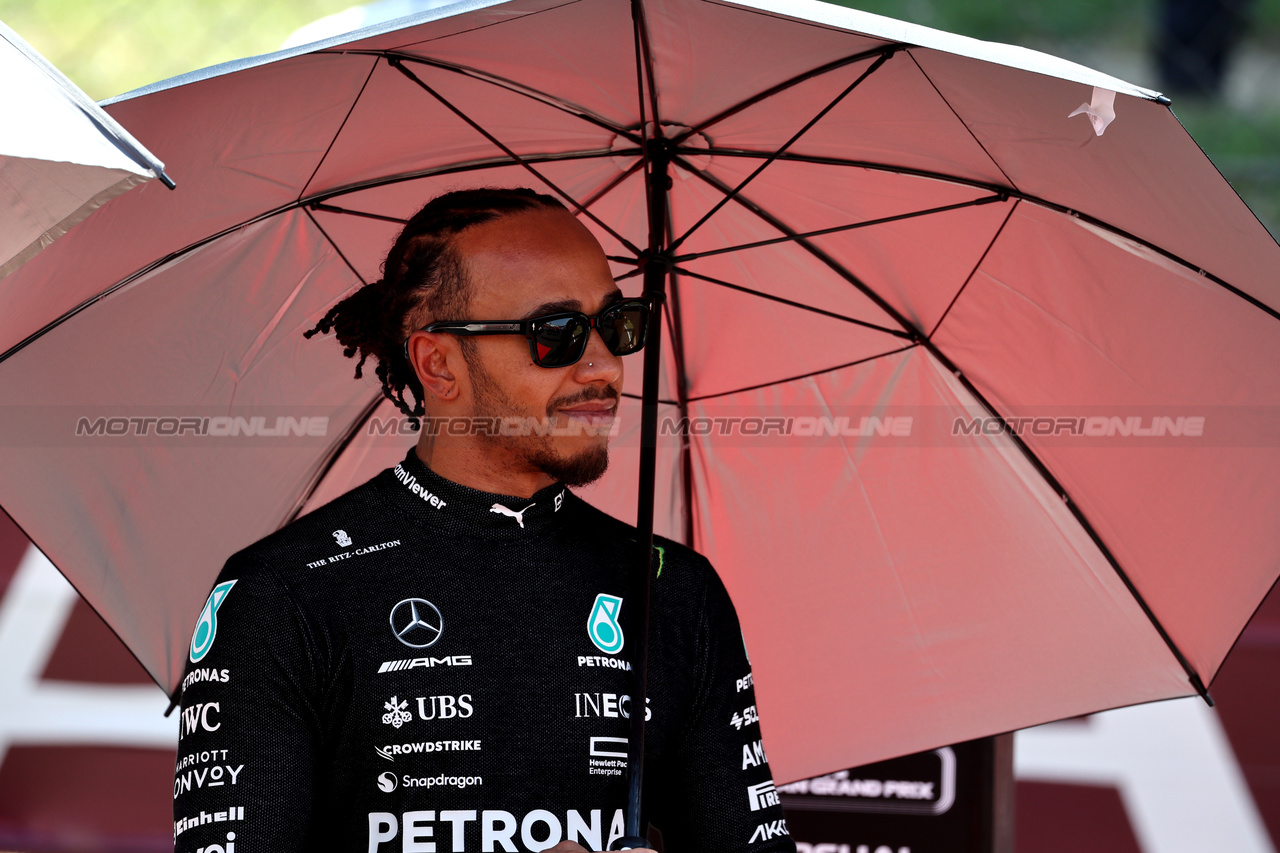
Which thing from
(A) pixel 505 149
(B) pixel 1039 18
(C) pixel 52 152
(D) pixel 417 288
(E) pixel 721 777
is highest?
(B) pixel 1039 18

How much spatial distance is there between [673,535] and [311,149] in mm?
986

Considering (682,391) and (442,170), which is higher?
(442,170)

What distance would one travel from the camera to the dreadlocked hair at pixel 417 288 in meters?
2.04

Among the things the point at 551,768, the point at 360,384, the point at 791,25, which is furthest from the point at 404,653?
the point at 791,25

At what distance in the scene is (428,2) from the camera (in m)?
1.91

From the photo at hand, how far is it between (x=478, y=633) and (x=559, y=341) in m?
0.43

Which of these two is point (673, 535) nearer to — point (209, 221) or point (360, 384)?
point (360, 384)

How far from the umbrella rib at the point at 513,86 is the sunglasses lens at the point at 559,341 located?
0.37 metres

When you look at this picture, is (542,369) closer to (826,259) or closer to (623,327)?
(623,327)

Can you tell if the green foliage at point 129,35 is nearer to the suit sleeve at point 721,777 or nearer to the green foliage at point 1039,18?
the green foliage at point 1039,18

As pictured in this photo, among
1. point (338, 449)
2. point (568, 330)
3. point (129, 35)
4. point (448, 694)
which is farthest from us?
point (129, 35)

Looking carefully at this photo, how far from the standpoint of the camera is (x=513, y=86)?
6.57 feet

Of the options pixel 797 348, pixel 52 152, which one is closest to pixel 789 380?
pixel 797 348

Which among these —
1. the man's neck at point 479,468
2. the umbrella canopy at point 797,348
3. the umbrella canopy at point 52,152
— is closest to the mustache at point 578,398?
the man's neck at point 479,468
